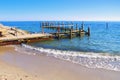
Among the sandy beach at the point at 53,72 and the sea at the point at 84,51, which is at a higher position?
the sandy beach at the point at 53,72

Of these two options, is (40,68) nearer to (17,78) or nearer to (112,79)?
(17,78)

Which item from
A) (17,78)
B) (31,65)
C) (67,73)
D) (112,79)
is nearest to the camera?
(17,78)

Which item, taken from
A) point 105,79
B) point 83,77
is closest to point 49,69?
point 83,77

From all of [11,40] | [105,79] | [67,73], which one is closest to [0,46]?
[11,40]

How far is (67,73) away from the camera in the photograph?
50.2 ft

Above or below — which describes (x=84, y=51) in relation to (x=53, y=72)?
below

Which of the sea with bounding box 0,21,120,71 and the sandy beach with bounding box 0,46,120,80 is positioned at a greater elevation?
the sandy beach with bounding box 0,46,120,80

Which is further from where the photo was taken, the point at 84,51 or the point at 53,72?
the point at 84,51

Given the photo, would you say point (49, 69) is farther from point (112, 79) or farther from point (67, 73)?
point (112, 79)

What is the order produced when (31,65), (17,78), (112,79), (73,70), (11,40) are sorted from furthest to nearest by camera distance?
1. (11,40)
2. (31,65)
3. (73,70)
4. (112,79)
5. (17,78)

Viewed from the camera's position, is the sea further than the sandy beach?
Yes

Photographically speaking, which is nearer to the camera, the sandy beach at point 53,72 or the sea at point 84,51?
the sandy beach at point 53,72

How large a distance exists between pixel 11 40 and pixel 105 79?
894 inches

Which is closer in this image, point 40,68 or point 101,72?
point 101,72
